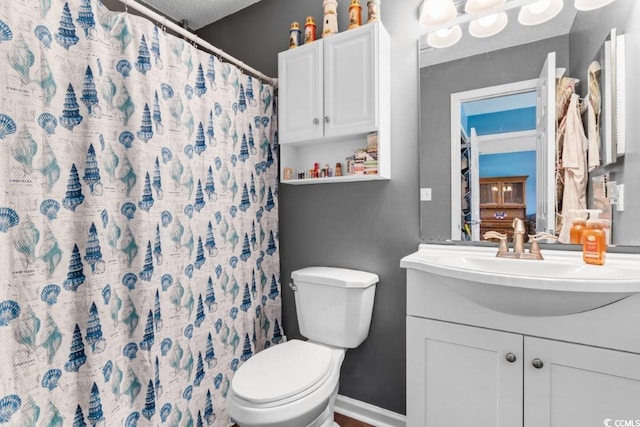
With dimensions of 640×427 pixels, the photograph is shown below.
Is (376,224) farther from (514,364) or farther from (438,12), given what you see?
(438,12)

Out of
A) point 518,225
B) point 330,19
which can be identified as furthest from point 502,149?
point 330,19

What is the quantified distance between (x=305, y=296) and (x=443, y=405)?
0.79 metres

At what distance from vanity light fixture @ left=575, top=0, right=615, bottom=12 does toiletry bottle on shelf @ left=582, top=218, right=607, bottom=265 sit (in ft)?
2.77

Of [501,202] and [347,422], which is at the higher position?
[501,202]

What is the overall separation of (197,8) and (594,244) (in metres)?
2.61

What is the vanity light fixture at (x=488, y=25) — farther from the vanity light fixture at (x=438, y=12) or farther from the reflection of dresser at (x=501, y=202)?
Answer: the reflection of dresser at (x=501, y=202)

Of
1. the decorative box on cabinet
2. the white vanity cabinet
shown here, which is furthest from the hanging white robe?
the decorative box on cabinet

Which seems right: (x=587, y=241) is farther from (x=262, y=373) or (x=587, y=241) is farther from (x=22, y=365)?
(x=22, y=365)

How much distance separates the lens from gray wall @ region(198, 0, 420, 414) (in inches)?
64.9

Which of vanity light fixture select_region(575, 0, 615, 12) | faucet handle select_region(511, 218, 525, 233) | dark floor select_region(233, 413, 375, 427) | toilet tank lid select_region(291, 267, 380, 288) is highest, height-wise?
vanity light fixture select_region(575, 0, 615, 12)

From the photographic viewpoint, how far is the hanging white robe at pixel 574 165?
1.27 m

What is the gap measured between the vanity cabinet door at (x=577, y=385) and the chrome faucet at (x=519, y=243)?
14.3 inches

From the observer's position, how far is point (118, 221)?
4.37 feet

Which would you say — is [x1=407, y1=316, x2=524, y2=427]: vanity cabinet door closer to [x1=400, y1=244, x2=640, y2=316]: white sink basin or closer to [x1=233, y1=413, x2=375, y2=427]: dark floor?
[x1=400, y1=244, x2=640, y2=316]: white sink basin
